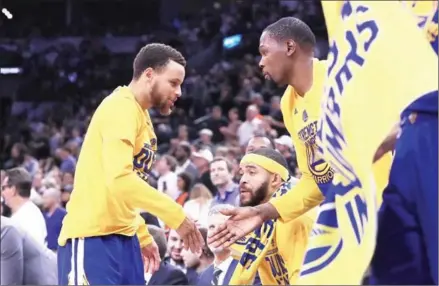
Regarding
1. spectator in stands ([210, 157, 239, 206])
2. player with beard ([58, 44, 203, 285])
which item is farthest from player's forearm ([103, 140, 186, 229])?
spectator in stands ([210, 157, 239, 206])

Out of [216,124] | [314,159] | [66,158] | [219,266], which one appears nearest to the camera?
[314,159]

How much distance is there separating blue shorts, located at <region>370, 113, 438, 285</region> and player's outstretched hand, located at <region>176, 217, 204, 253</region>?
117 centimetres

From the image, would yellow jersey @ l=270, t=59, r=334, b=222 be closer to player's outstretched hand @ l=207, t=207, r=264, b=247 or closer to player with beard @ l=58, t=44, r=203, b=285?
player's outstretched hand @ l=207, t=207, r=264, b=247

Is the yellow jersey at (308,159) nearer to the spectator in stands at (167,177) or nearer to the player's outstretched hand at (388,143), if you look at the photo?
the player's outstretched hand at (388,143)

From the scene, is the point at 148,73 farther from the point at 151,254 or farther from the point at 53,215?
the point at 53,215

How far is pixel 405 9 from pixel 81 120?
16454 mm

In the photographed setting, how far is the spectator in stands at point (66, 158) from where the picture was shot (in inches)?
543

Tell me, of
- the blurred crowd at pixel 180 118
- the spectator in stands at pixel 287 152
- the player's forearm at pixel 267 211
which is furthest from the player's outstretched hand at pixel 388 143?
the spectator in stands at pixel 287 152

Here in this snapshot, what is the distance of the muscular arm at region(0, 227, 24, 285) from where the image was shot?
713 centimetres

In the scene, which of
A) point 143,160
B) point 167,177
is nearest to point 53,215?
point 167,177

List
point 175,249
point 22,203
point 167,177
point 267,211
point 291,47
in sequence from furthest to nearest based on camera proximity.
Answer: point 167,177 → point 22,203 → point 175,249 → point 291,47 → point 267,211

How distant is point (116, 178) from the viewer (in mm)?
4145

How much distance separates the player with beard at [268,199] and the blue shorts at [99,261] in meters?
0.80

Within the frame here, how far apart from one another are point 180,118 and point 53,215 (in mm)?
6863
